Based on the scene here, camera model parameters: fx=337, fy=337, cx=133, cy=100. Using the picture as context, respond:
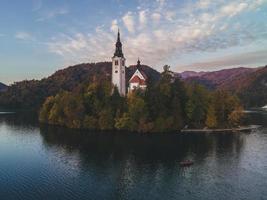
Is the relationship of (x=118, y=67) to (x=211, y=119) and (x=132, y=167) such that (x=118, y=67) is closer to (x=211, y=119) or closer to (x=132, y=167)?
(x=211, y=119)

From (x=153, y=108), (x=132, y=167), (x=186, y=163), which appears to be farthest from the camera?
(x=153, y=108)

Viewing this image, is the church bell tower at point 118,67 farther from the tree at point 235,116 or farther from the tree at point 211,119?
the tree at point 235,116

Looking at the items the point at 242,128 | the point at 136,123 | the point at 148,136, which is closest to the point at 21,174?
the point at 148,136

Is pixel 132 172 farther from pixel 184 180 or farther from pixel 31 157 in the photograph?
pixel 31 157

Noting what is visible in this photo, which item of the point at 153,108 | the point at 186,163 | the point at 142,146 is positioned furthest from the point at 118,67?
Result: the point at 186,163

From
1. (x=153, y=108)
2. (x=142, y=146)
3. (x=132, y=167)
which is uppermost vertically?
(x=153, y=108)

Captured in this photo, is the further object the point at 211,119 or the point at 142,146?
the point at 211,119

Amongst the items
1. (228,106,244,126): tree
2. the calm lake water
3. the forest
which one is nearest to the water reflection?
the calm lake water

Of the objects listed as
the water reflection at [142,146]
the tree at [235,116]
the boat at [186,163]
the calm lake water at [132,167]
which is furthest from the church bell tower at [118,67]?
the boat at [186,163]
